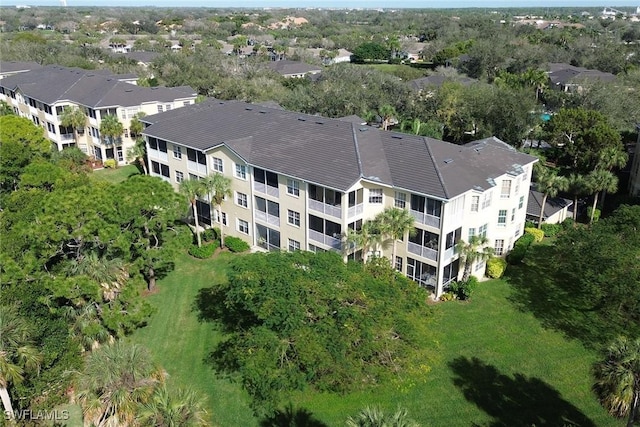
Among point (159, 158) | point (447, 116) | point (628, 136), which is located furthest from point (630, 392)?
point (628, 136)

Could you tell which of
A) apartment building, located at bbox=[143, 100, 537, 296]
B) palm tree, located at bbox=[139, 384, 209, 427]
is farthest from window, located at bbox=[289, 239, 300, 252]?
palm tree, located at bbox=[139, 384, 209, 427]

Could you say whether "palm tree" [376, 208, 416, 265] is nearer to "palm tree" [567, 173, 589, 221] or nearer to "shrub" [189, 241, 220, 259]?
"shrub" [189, 241, 220, 259]

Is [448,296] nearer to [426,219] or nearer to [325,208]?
[426,219]

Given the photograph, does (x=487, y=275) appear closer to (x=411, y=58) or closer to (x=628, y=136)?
(x=628, y=136)

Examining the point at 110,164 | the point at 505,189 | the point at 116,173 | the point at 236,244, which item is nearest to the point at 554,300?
the point at 505,189

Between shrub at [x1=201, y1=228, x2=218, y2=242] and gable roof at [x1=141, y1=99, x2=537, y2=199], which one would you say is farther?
shrub at [x1=201, y1=228, x2=218, y2=242]
